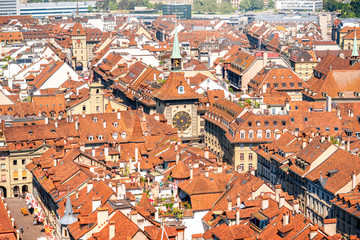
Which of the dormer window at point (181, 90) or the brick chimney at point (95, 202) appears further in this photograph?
the dormer window at point (181, 90)

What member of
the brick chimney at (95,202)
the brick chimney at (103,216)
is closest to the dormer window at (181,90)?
the brick chimney at (95,202)

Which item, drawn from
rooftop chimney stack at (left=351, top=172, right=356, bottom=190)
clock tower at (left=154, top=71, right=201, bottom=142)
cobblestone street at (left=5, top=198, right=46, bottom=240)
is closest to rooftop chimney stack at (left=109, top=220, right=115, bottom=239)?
cobblestone street at (left=5, top=198, right=46, bottom=240)

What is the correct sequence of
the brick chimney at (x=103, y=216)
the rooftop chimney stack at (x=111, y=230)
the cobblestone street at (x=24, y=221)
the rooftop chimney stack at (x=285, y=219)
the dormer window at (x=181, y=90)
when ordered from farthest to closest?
the dormer window at (x=181, y=90) → the cobblestone street at (x=24, y=221) → the brick chimney at (x=103, y=216) → the rooftop chimney stack at (x=285, y=219) → the rooftop chimney stack at (x=111, y=230)

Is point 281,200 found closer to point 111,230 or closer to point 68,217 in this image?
point 111,230

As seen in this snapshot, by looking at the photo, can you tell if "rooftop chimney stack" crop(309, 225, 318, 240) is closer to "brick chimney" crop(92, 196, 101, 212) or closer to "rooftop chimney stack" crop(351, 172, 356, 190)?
"brick chimney" crop(92, 196, 101, 212)

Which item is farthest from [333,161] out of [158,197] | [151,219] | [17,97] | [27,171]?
[17,97]

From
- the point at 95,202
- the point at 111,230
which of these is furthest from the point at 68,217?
the point at 111,230

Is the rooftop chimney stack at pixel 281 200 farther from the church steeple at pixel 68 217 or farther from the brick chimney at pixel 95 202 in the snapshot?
the church steeple at pixel 68 217
